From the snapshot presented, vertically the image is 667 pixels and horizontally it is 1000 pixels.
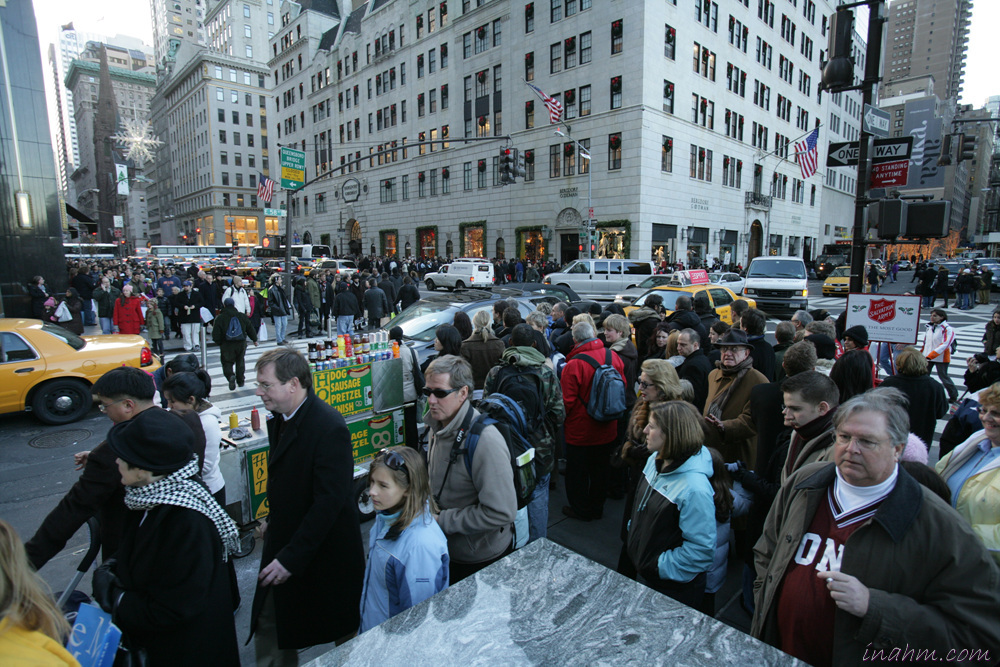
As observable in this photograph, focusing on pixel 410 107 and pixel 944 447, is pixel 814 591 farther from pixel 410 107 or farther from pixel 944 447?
pixel 410 107

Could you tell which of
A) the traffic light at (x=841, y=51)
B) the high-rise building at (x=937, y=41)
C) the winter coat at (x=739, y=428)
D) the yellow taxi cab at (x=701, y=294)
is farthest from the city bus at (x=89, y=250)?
the high-rise building at (x=937, y=41)

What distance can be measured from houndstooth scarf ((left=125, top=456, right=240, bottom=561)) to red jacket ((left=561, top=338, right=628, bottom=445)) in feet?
10.8

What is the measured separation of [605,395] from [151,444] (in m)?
3.70

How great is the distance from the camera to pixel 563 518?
530 centimetres

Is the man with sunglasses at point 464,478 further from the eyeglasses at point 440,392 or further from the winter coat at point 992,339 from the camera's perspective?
the winter coat at point 992,339

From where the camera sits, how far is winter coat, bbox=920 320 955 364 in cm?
886

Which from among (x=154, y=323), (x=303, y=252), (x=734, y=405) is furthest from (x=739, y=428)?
(x=303, y=252)

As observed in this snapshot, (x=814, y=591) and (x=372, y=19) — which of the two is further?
(x=372, y=19)

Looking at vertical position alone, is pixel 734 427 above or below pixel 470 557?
above

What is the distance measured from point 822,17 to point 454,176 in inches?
1560

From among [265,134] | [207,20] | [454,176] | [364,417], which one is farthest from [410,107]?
[207,20]

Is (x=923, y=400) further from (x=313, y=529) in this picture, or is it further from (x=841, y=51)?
(x=313, y=529)

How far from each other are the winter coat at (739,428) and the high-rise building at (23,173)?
19944 millimetres

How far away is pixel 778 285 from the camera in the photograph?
19.9 m
